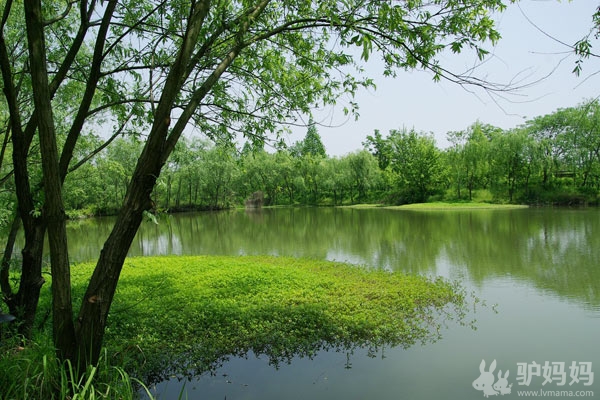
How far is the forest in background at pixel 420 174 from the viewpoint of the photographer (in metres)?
43.8

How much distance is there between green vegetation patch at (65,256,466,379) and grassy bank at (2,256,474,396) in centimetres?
2

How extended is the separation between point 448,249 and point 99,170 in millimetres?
18516

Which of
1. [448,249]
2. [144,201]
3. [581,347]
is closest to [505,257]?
[448,249]

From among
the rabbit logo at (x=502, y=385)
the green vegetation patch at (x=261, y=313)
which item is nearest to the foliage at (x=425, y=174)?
the green vegetation patch at (x=261, y=313)

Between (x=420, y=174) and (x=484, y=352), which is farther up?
(x=420, y=174)

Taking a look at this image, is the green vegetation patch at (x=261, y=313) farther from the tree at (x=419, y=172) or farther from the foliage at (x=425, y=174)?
the tree at (x=419, y=172)

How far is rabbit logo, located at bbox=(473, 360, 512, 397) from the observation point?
4.82m

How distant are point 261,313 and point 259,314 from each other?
0.06m

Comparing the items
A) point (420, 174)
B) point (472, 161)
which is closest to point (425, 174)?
point (420, 174)

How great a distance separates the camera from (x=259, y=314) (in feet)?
22.0

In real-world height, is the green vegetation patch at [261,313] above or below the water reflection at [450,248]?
above

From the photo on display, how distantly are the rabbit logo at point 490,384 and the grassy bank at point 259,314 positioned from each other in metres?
1.15

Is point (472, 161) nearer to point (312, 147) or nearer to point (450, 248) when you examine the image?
point (450, 248)

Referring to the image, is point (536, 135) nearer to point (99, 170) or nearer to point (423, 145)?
point (423, 145)
